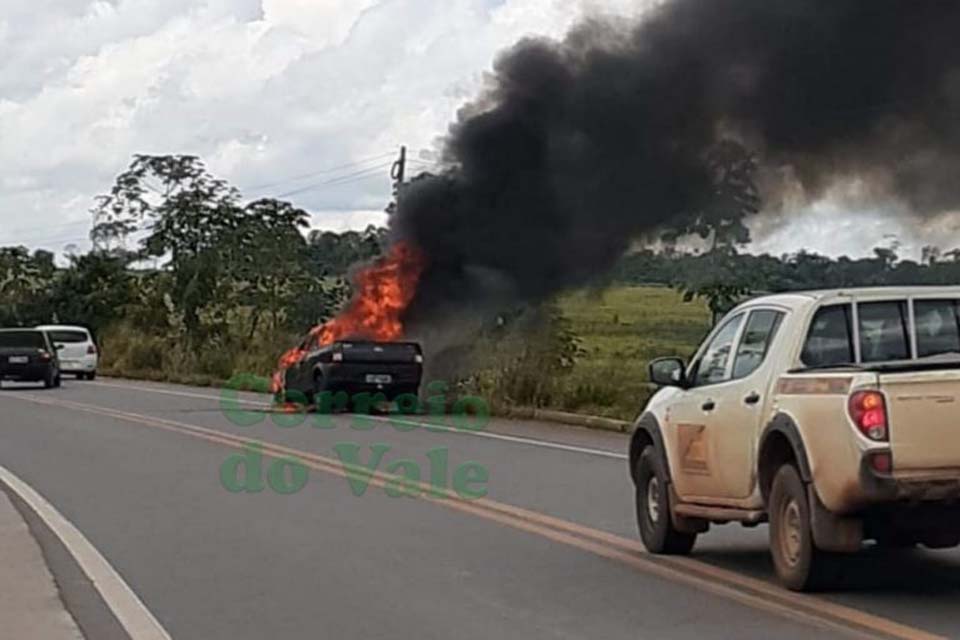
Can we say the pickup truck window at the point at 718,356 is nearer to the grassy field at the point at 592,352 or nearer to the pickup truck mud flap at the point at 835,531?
the pickup truck mud flap at the point at 835,531

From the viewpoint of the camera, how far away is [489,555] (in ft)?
38.4

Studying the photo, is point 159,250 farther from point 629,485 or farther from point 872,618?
point 872,618

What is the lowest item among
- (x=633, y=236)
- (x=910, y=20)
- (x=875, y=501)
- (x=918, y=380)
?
(x=875, y=501)

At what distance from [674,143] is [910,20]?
14.7 ft

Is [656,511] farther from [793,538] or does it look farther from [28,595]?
[28,595]

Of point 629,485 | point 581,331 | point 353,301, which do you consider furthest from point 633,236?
point 629,485

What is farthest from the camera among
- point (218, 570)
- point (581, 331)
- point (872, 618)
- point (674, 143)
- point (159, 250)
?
point (159, 250)

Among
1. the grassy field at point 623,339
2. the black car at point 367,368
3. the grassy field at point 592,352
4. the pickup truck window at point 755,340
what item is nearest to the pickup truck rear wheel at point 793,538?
the pickup truck window at point 755,340

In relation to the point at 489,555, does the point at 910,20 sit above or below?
above

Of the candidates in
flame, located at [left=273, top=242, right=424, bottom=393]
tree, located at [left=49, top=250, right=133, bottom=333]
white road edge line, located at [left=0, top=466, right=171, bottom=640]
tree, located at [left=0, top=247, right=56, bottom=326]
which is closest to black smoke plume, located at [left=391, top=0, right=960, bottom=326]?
flame, located at [left=273, top=242, right=424, bottom=393]

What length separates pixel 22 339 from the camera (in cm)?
4172

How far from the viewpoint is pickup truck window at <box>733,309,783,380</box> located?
10414mm

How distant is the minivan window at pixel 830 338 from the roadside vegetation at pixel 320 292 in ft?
29.3

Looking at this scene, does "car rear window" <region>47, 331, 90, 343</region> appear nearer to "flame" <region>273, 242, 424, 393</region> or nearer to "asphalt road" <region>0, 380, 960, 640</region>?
"flame" <region>273, 242, 424, 393</region>
